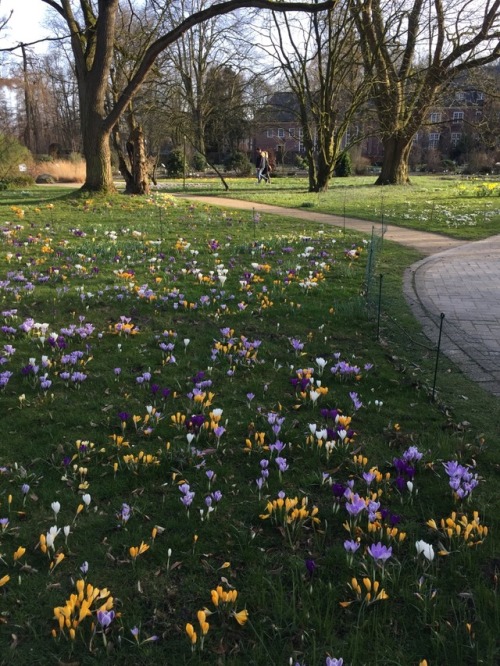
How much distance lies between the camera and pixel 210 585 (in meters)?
2.25

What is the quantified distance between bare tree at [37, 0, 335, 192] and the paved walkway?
835 centimetres

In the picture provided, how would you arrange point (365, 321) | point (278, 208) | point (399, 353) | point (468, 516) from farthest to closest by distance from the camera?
point (278, 208) < point (365, 321) < point (399, 353) < point (468, 516)

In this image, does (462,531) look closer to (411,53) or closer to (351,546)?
(351,546)

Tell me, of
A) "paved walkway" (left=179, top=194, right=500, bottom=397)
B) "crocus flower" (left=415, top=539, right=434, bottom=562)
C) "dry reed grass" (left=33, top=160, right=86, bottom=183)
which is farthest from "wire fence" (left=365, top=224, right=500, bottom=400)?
"dry reed grass" (left=33, top=160, right=86, bottom=183)

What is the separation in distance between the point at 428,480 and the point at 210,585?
52.9 inches

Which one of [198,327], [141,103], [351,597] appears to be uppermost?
[141,103]

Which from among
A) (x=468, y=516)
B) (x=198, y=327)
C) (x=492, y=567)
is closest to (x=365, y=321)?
(x=198, y=327)

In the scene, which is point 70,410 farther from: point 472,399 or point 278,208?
point 278,208

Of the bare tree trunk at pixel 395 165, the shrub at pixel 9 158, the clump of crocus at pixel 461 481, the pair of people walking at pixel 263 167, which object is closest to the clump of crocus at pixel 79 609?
the clump of crocus at pixel 461 481

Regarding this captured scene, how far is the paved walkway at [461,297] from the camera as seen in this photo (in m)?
4.81

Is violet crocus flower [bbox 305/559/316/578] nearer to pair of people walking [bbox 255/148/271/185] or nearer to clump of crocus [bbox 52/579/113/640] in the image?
clump of crocus [bbox 52/579/113/640]

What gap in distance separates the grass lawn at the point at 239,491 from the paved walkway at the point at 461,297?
0.91ft

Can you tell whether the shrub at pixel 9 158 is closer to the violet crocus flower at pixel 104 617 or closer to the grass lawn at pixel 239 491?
the grass lawn at pixel 239 491

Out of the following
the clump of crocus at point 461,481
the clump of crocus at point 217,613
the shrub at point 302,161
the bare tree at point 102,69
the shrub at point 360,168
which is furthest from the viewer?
the shrub at point 360,168
